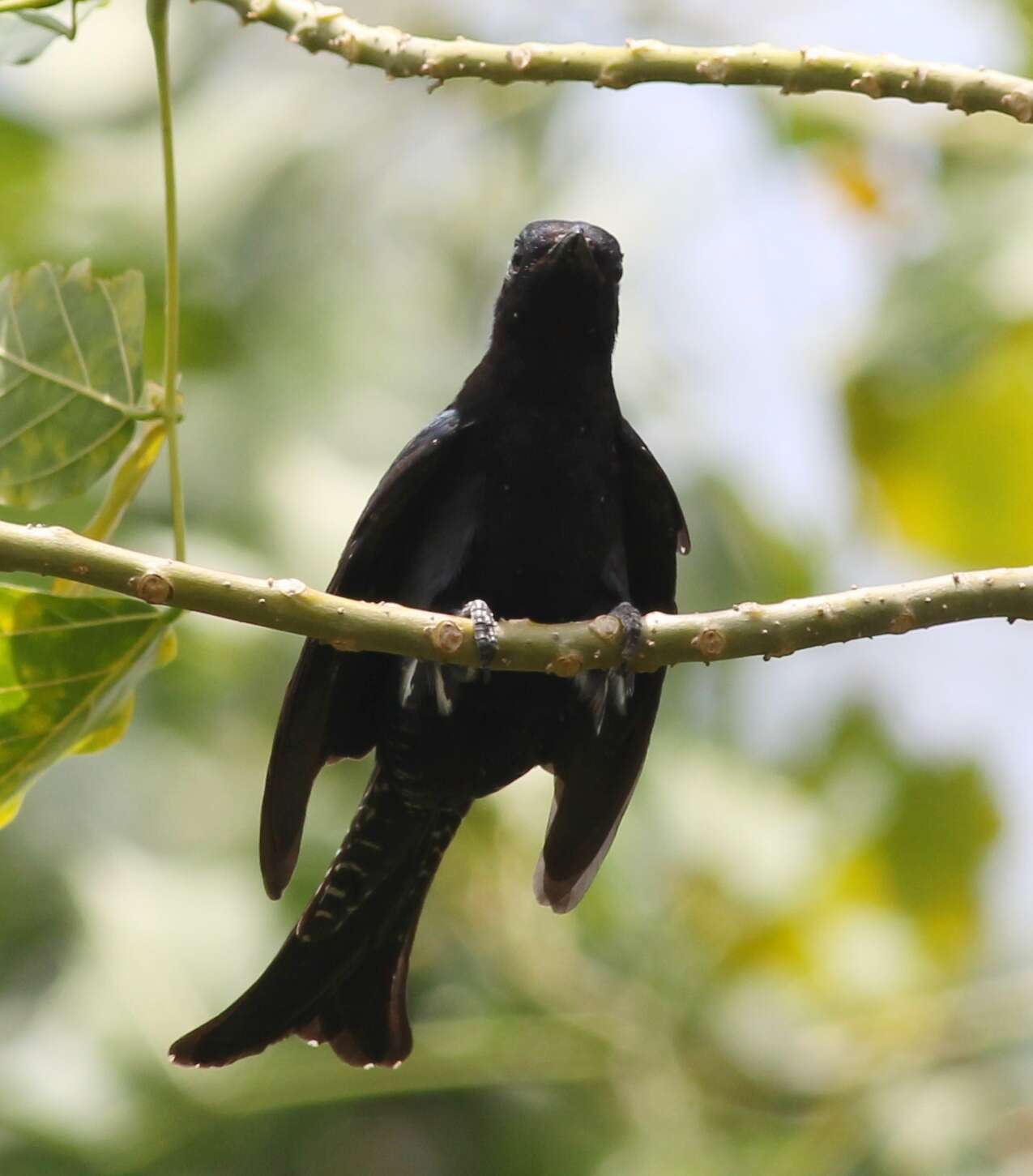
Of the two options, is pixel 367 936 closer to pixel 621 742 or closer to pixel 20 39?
pixel 621 742

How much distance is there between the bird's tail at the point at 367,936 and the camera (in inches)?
141

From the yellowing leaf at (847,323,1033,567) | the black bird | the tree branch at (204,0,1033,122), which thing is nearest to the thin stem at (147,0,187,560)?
the tree branch at (204,0,1033,122)

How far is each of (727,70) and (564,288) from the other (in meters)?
1.10

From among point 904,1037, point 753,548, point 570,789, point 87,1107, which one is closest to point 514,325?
point 570,789

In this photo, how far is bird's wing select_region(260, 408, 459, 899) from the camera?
304 centimetres

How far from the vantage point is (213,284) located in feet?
20.4

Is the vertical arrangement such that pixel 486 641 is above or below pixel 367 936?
above

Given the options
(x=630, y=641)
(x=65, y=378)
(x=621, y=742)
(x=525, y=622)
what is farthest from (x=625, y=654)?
(x=621, y=742)

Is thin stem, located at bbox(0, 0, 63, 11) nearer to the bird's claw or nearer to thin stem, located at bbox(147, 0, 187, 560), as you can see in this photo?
thin stem, located at bbox(147, 0, 187, 560)

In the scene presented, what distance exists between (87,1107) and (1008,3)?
145 inches

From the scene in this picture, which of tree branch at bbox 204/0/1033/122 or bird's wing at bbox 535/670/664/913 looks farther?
bird's wing at bbox 535/670/664/913

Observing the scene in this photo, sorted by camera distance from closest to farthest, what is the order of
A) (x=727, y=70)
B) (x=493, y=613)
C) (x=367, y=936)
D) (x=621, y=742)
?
(x=727, y=70) < (x=493, y=613) < (x=621, y=742) < (x=367, y=936)

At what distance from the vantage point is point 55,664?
2.43 meters

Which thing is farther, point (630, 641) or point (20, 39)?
point (20, 39)
